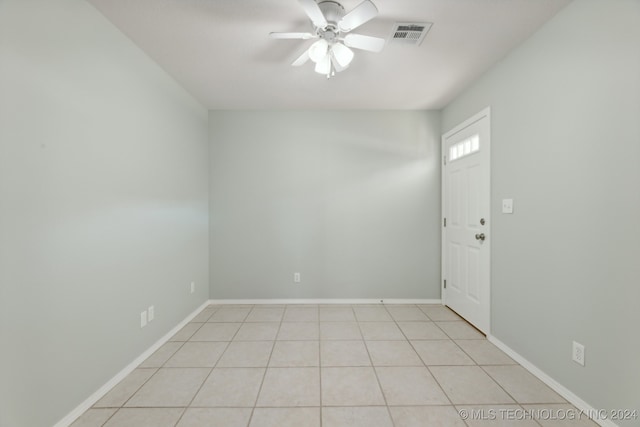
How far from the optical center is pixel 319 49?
180 centimetres

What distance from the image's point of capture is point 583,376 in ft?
5.10

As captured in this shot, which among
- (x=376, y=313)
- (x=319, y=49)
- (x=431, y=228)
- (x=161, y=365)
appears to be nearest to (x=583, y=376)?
(x=376, y=313)

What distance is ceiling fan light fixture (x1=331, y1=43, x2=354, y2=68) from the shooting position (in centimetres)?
180

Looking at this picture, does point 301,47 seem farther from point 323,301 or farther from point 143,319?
point 323,301

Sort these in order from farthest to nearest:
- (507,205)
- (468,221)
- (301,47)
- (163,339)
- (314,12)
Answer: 1. (468,221)
2. (163,339)
3. (507,205)
4. (301,47)
5. (314,12)

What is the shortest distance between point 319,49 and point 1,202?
1937mm

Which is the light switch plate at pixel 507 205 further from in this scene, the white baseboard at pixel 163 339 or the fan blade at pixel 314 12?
the fan blade at pixel 314 12

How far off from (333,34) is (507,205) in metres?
1.96

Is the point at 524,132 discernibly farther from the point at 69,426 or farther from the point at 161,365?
the point at 69,426

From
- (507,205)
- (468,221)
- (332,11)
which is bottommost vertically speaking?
(468,221)

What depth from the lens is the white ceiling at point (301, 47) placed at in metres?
1.69

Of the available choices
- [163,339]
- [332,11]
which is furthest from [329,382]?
[332,11]

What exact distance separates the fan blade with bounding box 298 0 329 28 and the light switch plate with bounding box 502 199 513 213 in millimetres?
1999

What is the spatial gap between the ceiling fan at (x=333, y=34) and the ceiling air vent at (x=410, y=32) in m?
0.25
